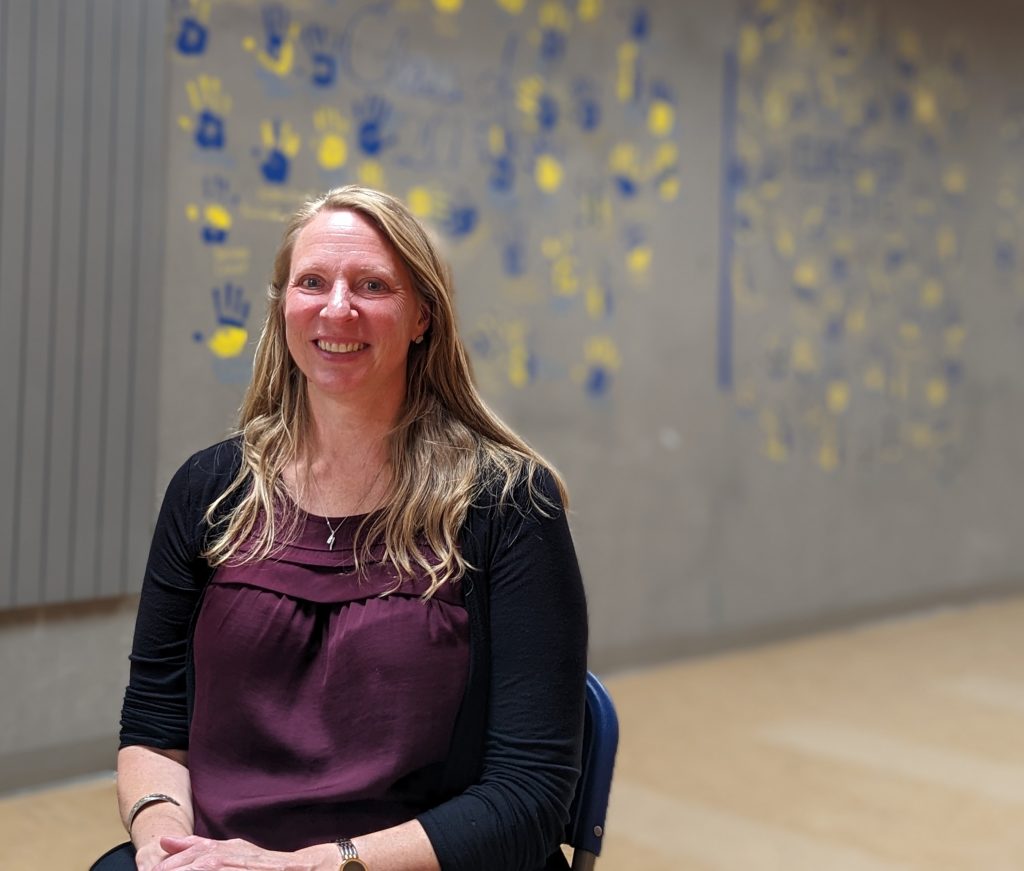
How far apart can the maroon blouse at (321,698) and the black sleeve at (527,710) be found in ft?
0.17

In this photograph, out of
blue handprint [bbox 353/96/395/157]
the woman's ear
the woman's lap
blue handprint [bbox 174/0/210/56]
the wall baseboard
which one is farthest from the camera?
blue handprint [bbox 353/96/395/157]

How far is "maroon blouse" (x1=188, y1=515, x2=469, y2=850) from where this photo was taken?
4.34ft

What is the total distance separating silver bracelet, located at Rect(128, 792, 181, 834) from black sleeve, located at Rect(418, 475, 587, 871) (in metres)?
0.30

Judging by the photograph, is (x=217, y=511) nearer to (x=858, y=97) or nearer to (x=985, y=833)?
(x=985, y=833)

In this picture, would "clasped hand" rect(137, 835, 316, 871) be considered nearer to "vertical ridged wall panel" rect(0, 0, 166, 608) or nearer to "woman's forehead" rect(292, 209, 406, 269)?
"woman's forehead" rect(292, 209, 406, 269)

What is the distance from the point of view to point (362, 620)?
135 cm

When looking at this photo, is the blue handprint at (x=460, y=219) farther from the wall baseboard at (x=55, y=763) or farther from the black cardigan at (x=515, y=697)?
the black cardigan at (x=515, y=697)

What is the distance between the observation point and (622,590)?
4.23 meters

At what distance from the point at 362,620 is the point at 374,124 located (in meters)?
2.34

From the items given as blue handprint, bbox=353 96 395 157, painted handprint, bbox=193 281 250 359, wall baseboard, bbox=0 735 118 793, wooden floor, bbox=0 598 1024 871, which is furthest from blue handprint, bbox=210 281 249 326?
wooden floor, bbox=0 598 1024 871

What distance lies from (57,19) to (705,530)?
8.86 ft

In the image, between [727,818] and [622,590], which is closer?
[727,818]

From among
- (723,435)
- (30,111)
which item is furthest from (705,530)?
(30,111)

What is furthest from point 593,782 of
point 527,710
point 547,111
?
point 547,111
